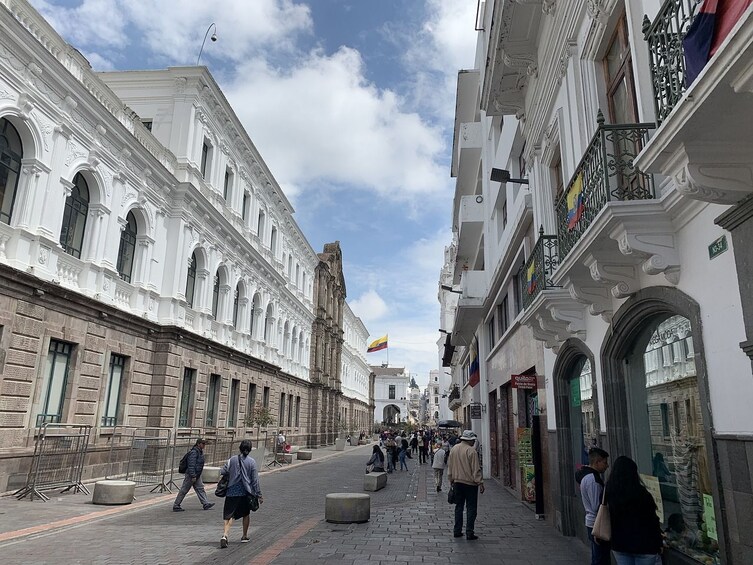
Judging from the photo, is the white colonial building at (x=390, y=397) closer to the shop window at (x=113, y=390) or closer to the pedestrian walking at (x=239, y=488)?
the shop window at (x=113, y=390)

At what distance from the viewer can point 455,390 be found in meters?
48.2

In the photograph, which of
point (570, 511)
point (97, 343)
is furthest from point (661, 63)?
point (97, 343)

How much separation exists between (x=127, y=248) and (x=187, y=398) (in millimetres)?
6801

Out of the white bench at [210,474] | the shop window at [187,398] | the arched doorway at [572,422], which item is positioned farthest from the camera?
the shop window at [187,398]

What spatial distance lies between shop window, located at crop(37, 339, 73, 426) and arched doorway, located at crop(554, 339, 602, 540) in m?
12.8

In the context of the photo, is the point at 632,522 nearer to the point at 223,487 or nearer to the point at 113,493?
the point at 223,487

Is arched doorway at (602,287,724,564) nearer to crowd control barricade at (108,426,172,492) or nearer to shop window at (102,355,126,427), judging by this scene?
crowd control barricade at (108,426,172,492)

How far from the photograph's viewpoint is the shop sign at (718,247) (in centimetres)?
455

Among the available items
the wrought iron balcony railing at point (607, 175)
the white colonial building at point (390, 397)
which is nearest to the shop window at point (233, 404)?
the wrought iron balcony railing at point (607, 175)

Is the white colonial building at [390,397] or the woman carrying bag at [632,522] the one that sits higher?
the white colonial building at [390,397]

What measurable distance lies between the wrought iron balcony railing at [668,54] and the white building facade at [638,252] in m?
0.02

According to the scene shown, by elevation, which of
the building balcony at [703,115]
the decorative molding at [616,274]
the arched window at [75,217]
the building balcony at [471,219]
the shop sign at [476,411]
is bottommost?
the shop sign at [476,411]

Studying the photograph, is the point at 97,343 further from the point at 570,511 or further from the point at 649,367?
the point at 649,367

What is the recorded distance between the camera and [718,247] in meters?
4.65
